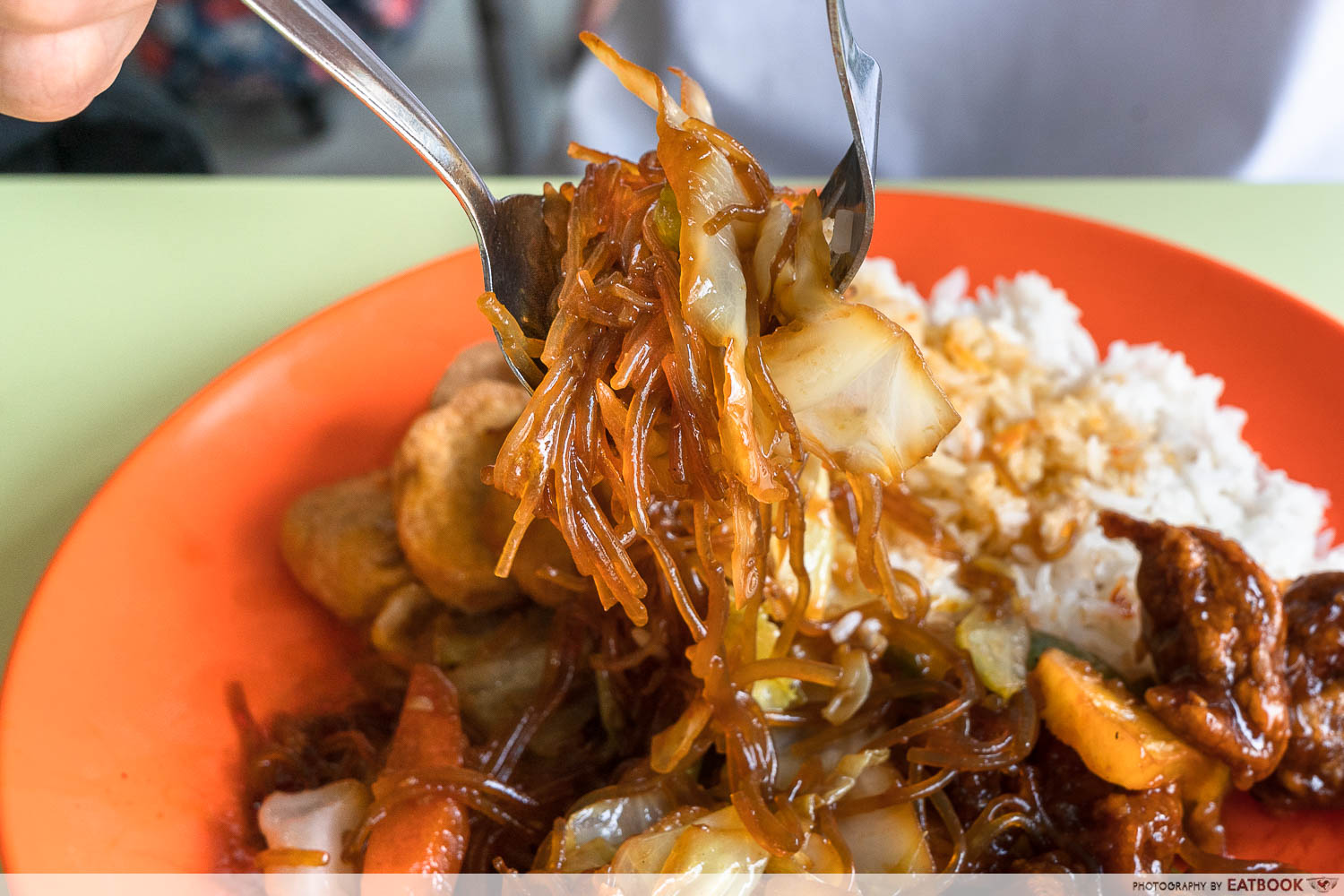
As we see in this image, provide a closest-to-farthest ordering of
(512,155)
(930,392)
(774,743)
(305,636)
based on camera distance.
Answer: (930,392), (774,743), (305,636), (512,155)

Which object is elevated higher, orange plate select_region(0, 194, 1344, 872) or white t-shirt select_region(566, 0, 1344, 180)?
white t-shirt select_region(566, 0, 1344, 180)

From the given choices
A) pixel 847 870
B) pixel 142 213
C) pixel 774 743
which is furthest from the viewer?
pixel 142 213

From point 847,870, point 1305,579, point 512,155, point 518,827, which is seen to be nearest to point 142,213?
point 512,155

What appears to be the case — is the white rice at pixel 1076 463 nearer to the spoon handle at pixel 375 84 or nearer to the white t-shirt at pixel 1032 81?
the spoon handle at pixel 375 84

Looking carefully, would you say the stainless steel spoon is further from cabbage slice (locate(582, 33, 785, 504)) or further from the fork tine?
cabbage slice (locate(582, 33, 785, 504))

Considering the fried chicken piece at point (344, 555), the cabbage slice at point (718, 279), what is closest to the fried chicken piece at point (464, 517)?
the fried chicken piece at point (344, 555)

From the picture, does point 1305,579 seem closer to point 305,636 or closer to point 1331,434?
point 1331,434

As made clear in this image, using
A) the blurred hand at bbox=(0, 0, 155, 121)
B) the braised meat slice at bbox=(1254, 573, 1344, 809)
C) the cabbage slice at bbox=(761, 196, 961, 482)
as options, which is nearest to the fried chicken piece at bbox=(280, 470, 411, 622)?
the blurred hand at bbox=(0, 0, 155, 121)
